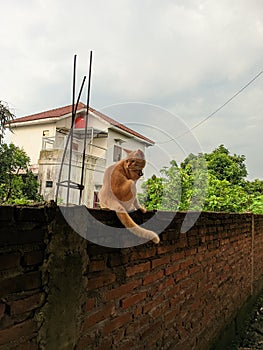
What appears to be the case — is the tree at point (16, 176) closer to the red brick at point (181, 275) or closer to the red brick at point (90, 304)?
the red brick at point (181, 275)

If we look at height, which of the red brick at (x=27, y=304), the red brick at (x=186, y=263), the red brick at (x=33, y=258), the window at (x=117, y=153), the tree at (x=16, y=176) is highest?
the tree at (x=16, y=176)

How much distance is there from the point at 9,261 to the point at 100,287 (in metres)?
0.58

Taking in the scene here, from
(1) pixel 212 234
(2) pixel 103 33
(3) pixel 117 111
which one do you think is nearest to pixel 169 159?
(3) pixel 117 111

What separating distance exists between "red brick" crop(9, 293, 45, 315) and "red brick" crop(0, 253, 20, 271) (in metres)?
0.12

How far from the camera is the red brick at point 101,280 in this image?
4.53 ft

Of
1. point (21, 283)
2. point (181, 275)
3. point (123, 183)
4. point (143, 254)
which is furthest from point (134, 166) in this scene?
point (181, 275)

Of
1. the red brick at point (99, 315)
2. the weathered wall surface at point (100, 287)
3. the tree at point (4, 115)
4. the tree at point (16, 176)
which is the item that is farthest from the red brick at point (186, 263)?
the tree at point (16, 176)

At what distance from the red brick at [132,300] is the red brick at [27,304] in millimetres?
620

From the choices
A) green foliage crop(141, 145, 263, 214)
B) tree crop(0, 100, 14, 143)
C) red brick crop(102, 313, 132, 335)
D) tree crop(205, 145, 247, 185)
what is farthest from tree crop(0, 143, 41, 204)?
tree crop(205, 145, 247, 185)

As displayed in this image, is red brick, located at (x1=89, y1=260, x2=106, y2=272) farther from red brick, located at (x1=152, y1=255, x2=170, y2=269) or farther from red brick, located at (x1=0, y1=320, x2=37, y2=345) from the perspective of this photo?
red brick, located at (x1=152, y1=255, x2=170, y2=269)

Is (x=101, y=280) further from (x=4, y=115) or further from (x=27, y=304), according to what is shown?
(x=4, y=115)

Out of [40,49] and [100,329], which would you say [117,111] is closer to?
[100,329]

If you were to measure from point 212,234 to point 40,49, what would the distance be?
4054 mm

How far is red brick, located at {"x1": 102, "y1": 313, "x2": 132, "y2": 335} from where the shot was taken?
1488 millimetres
